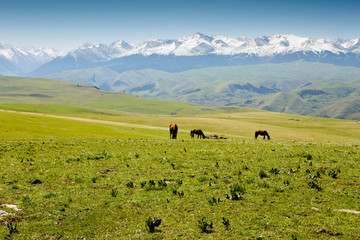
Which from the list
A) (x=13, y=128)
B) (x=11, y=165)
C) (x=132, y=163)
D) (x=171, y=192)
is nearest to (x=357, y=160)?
(x=171, y=192)

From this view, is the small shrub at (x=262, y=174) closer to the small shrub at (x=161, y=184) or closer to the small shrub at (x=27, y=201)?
the small shrub at (x=161, y=184)

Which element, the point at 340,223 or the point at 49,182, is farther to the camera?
the point at 49,182

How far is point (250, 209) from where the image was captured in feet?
47.5

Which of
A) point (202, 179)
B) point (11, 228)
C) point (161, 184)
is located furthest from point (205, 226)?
point (11, 228)

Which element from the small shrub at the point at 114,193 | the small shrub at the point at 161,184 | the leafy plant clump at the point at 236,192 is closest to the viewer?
the leafy plant clump at the point at 236,192

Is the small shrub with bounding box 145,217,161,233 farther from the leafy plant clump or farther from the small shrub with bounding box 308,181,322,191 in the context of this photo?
the small shrub with bounding box 308,181,322,191

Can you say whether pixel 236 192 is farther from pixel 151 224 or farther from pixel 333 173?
pixel 333 173

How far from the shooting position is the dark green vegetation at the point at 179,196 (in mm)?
12453

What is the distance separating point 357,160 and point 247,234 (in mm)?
18920

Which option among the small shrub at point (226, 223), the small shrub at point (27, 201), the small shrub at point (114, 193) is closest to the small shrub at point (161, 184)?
the small shrub at point (114, 193)

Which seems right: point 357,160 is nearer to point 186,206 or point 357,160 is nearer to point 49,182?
point 186,206

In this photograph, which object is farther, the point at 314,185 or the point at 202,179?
the point at 202,179

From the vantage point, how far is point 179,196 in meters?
16.5

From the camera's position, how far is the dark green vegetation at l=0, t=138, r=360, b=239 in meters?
12.5
